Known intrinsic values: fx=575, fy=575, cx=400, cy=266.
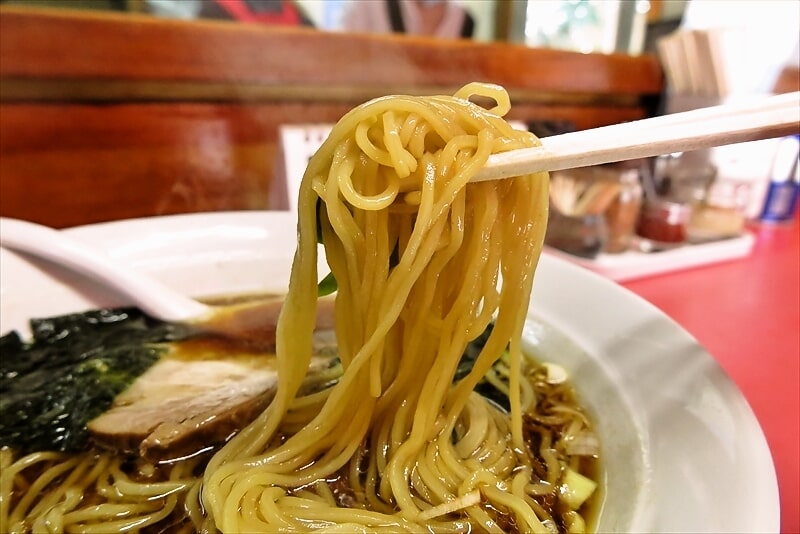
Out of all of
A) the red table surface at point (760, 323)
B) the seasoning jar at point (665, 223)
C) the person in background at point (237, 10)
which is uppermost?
the person in background at point (237, 10)

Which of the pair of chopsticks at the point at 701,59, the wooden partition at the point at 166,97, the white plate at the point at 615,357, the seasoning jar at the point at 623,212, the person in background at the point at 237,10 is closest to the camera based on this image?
the white plate at the point at 615,357

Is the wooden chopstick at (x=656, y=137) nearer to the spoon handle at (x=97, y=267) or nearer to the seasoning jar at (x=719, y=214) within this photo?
the spoon handle at (x=97, y=267)

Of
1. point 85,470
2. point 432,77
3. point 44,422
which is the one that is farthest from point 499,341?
point 432,77

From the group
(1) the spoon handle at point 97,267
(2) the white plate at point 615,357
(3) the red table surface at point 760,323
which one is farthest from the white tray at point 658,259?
(1) the spoon handle at point 97,267

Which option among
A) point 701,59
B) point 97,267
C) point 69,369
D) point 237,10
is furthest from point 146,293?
point 701,59

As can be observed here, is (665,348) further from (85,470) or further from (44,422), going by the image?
(44,422)

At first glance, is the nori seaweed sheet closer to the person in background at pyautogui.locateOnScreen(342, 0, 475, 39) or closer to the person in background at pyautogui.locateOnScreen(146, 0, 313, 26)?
the person in background at pyautogui.locateOnScreen(146, 0, 313, 26)
